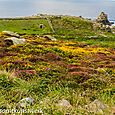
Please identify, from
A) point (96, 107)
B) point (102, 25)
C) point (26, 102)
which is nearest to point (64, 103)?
point (96, 107)

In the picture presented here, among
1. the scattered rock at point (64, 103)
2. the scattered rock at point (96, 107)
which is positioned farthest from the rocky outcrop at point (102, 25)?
the scattered rock at point (96, 107)

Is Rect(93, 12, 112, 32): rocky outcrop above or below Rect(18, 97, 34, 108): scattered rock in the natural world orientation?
below

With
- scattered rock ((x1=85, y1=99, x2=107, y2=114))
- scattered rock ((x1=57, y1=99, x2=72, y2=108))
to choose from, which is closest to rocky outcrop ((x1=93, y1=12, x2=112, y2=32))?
scattered rock ((x1=57, y1=99, x2=72, y2=108))

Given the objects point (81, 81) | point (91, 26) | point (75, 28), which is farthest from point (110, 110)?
point (91, 26)

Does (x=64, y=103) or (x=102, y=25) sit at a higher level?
(x=64, y=103)

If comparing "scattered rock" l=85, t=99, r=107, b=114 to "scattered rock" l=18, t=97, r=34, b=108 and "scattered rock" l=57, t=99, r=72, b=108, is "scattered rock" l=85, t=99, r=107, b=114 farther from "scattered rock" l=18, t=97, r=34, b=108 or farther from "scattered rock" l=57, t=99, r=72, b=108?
"scattered rock" l=18, t=97, r=34, b=108

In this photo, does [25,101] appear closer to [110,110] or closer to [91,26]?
[110,110]

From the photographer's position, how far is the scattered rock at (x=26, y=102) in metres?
11.2

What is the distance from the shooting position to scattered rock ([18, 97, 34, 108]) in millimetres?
11169

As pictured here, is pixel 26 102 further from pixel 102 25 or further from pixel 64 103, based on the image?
pixel 102 25

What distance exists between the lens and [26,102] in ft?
38.1

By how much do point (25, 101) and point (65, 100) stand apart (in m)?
1.22

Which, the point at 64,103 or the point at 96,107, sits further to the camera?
the point at 64,103

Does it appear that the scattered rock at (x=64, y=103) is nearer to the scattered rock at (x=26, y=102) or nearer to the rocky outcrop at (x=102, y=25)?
the scattered rock at (x=26, y=102)
